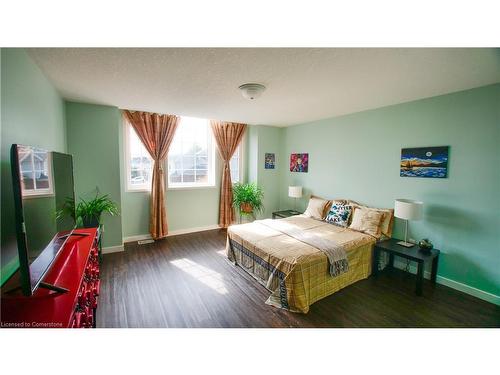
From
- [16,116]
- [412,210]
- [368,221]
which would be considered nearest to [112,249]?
[16,116]

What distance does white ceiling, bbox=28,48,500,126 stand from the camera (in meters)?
1.72

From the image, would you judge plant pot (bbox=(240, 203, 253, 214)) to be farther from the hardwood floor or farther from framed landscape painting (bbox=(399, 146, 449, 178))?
framed landscape painting (bbox=(399, 146, 449, 178))

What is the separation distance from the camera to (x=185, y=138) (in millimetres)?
4508

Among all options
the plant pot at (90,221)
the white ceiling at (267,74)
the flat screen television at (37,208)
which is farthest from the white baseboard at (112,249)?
the white ceiling at (267,74)

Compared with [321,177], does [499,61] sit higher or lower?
higher

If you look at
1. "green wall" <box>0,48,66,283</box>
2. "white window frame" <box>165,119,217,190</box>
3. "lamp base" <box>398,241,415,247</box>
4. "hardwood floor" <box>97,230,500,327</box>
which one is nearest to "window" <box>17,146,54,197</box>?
"green wall" <box>0,48,66,283</box>

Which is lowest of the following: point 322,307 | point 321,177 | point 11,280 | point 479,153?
point 322,307

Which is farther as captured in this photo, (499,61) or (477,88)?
(477,88)

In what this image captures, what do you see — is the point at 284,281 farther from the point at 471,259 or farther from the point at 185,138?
the point at 185,138

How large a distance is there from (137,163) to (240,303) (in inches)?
126

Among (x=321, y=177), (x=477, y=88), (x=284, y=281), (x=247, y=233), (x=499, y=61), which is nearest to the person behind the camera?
(x=499, y=61)

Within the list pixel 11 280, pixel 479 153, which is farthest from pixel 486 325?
pixel 11 280

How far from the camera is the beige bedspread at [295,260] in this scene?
7.28 feet
